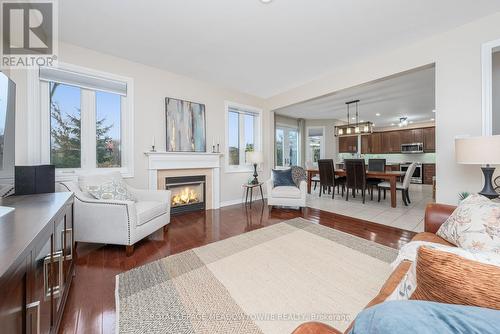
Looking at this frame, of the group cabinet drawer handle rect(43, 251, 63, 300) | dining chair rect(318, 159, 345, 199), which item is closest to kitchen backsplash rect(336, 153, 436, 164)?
dining chair rect(318, 159, 345, 199)

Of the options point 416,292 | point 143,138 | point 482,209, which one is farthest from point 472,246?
point 143,138

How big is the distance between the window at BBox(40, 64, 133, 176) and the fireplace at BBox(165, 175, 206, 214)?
0.78 m

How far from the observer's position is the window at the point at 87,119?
2.67 m

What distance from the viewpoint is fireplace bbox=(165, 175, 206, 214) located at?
145 inches

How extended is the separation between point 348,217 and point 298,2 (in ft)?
10.4

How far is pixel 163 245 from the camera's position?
2.39m

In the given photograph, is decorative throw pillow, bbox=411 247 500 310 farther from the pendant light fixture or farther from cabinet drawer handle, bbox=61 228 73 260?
the pendant light fixture

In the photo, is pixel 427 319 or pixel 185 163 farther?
pixel 185 163

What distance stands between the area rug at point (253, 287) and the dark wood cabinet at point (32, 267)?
1.41ft

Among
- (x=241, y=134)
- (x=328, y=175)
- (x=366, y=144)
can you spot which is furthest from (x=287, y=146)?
(x=366, y=144)

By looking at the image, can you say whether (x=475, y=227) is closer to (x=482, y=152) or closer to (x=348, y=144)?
(x=482, y=152)

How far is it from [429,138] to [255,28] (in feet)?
27.1

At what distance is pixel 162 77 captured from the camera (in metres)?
3.53

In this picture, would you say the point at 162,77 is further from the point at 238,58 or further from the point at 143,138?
the point at 238,58
